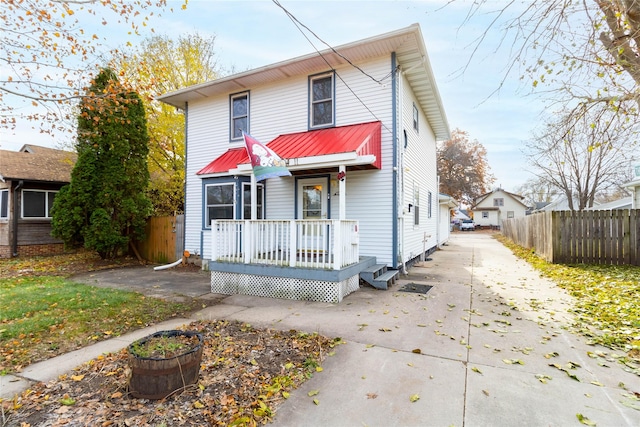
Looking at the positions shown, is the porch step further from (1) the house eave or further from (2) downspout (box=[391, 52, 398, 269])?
(1) the house eave

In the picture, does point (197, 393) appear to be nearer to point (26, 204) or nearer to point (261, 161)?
point (261, 161)

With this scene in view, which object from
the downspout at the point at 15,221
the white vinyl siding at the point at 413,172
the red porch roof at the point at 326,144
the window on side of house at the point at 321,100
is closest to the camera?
the red porch roof at the point at 326,144

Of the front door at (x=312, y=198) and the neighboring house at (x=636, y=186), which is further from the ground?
the neighboring house at (x=636, y=186)

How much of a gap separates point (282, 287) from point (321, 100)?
5373 mm

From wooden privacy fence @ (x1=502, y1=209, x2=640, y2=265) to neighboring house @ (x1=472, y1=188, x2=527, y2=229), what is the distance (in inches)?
1617

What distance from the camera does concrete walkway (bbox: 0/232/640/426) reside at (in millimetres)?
2576

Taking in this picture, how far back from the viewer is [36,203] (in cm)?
1395

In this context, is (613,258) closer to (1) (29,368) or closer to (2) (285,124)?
(2) (285,124)

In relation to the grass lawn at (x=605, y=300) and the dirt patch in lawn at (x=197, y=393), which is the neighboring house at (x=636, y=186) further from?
the dirt patch in lawn at (x=197, y=393)

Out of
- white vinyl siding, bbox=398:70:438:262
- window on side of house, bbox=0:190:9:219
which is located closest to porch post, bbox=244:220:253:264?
white vinyl siding, bbox=398:70:438:262

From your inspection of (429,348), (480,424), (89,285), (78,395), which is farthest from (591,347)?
(89,285)

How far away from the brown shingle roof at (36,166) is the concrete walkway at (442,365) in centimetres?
1299

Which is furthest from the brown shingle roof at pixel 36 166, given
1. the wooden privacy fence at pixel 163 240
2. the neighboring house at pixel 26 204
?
the wooden privacy fence at pixel 163 240

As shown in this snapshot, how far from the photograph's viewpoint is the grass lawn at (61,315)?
13.1ft
